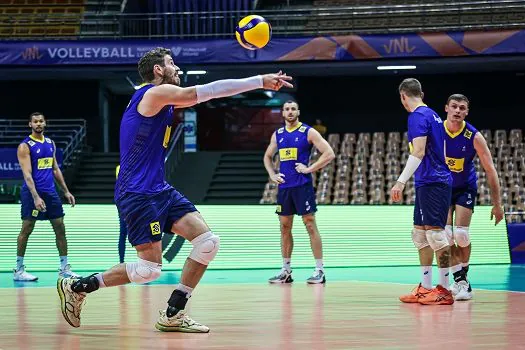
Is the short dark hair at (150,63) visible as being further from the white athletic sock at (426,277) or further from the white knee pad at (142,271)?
the white athletic sock at (426,277)

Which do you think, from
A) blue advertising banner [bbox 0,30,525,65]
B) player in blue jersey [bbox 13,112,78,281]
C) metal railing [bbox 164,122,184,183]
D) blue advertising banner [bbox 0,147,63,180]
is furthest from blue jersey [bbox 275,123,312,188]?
blue advertising banner [bbox 0,147,63,180]

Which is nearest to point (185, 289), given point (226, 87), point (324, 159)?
point (226, 87)

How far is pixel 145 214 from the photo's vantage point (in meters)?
6.99

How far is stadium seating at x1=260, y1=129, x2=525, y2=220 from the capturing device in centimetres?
2300

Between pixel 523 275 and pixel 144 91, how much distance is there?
28.7ft

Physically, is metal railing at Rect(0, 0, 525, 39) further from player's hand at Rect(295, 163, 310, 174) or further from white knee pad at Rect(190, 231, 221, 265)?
white knee pad at Rect(190, 231, 221, 265)

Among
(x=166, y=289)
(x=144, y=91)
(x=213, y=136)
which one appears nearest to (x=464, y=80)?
(x=213, y=136)

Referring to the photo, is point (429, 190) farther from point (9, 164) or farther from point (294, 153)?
point (9, 164)

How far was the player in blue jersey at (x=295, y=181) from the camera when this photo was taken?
12.7 metres

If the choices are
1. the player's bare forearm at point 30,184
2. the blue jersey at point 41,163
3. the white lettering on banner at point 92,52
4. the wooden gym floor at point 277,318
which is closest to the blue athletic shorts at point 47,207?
the blue jersey at point 41,163

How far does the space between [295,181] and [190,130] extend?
19.0 m

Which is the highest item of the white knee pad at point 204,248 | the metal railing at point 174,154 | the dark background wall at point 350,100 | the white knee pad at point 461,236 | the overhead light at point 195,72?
the overhead light at point 195,72

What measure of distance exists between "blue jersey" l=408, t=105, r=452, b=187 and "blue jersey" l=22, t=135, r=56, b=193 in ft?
21.2

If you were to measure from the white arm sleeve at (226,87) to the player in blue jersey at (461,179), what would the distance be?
3.84 m
